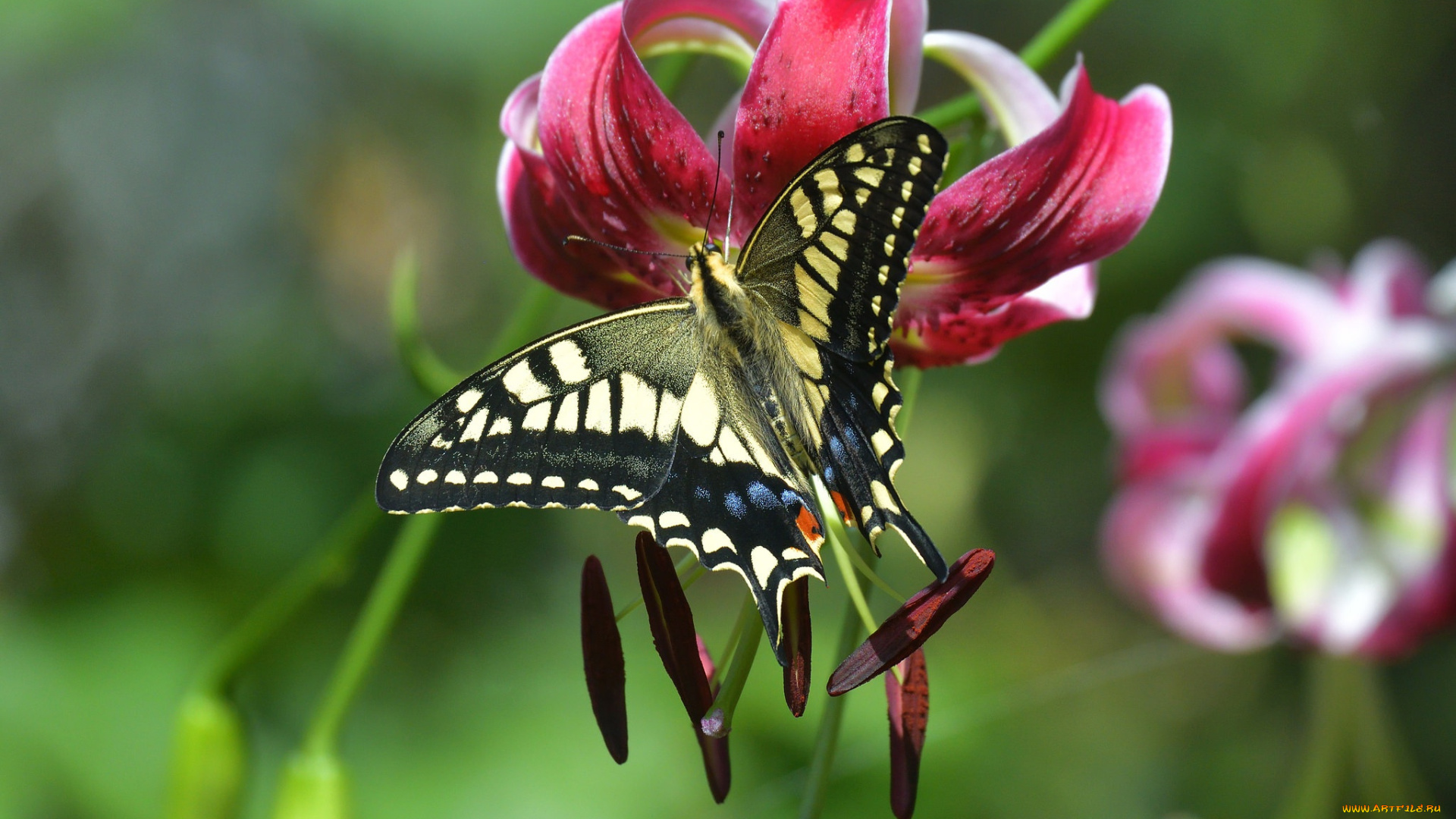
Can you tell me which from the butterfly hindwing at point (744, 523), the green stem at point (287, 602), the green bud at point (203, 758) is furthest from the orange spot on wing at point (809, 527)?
the green bud at point (203, 758)

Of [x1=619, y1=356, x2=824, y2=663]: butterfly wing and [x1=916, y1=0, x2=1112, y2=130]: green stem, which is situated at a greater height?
[x1=916, y1=0, x2=1112, y2=130]: green stem

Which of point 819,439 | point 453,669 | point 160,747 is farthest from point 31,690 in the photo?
point 819,439

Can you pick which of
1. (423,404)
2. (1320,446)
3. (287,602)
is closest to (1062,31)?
(287,602)

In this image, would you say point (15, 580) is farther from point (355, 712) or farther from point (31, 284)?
point (31, 284)

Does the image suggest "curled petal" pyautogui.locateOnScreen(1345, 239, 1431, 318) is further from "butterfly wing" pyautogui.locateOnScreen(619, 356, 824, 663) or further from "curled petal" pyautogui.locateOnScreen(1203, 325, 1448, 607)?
"butterfly wing" pyautogui.locateOnScreen(619, 356, 824, 663)

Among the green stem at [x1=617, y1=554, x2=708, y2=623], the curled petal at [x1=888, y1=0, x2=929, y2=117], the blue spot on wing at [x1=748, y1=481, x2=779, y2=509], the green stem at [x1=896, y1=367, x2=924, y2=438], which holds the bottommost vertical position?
the green stem at [x1=617, y1=554, x2=708, y2=623]

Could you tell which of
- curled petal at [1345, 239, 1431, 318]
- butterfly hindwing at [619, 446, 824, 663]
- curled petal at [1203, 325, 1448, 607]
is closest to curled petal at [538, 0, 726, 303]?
butterfly hindwing at [619, 446, 824, 663]
